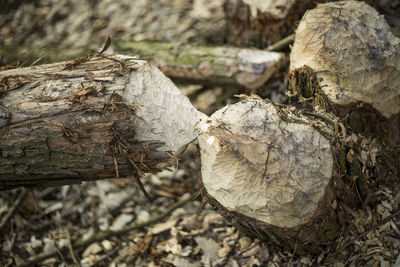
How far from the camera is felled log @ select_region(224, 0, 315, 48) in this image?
2328 mm

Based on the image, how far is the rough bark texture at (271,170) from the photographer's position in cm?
138

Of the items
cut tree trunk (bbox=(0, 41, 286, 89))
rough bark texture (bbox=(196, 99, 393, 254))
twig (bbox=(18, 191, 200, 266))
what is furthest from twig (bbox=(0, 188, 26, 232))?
rough bark texture (bbox=(196, 99, 393, 254))

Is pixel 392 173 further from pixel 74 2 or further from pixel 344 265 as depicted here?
pixel 74 2

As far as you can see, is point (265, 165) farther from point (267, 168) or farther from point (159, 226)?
point (159, 226)

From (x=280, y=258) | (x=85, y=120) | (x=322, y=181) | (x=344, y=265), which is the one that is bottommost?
(x=280, y=258)

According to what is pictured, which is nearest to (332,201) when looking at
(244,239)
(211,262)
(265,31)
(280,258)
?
(280,258)

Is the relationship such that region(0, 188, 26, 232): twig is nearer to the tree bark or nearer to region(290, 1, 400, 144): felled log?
the tree bark

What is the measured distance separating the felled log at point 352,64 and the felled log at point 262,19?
21.2 inches

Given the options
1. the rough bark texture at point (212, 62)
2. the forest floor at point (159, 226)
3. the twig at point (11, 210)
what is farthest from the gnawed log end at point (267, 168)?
the twig at point (11, 210)

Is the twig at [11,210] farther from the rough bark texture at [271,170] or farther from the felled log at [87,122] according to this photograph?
the rough bark texture at [271,170]

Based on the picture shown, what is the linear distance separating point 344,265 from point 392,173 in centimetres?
54

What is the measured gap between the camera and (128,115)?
5.10 ft

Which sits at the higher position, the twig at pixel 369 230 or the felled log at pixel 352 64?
the felled log at pixel 352 64

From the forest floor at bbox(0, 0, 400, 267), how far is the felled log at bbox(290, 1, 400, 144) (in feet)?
1.32
